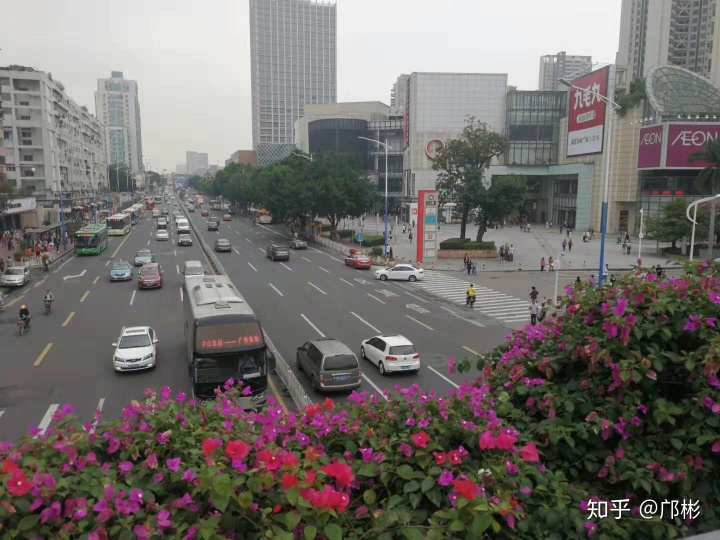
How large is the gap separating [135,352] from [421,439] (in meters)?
15.8

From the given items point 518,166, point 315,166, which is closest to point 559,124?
point 518,166

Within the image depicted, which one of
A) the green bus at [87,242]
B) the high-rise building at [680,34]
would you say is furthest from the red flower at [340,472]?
the high-rise building at [680,34]

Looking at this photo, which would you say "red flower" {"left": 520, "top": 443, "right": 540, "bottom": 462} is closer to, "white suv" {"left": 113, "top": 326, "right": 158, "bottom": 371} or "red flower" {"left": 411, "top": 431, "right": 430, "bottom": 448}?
"red flower" {"left": 411, "top": 431, "right": 430, "bottom": 448}

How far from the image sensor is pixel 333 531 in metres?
3.63

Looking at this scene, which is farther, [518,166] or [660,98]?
[518,166]

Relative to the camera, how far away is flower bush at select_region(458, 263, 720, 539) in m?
4.52

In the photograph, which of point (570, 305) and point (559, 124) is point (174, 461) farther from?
point (559, 124)

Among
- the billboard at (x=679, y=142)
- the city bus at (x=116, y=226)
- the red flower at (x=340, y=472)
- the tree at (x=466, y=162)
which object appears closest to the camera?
the red flower at (x=340, y=472)

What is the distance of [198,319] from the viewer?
589 inches

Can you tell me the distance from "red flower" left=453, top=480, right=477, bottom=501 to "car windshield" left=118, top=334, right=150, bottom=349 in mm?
16693

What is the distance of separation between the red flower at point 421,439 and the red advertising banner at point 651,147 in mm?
65701

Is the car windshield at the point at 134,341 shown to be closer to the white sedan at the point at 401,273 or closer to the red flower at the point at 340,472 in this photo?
the red flower at the point at 340,472

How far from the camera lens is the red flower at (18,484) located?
11.8 feet

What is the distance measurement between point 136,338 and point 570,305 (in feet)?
52.7
